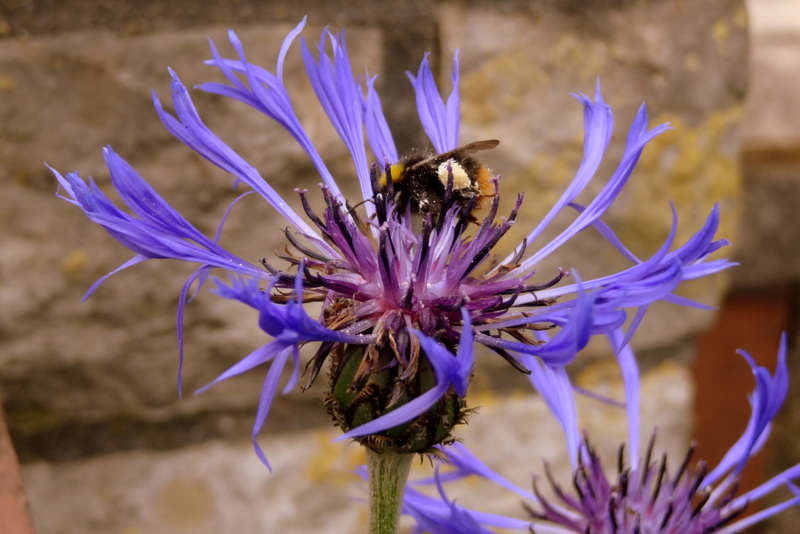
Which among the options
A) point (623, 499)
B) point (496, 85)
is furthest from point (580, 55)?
point (623, 499)

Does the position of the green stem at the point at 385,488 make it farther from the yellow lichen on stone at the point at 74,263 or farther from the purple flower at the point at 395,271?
the yellow lichen on stone at the point at 74,263

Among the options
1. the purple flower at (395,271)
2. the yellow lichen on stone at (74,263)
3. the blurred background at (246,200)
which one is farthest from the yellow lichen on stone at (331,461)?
the purple flower at (395,271)

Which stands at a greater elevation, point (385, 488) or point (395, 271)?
point (395, 271)

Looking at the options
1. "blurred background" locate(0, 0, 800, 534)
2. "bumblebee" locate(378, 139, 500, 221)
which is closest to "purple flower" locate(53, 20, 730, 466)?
"bumblebee" locate(378, 139, 500, 221)

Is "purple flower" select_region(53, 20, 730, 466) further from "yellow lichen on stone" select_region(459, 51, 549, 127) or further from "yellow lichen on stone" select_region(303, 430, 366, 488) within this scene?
"yellow lichen on stone" select_region(303, 430, 366, 488)

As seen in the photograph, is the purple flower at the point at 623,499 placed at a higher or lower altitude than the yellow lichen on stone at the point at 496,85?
lower

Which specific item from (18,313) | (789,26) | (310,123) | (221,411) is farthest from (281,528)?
(789,26)

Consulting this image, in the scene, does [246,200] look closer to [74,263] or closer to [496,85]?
[74,263]
